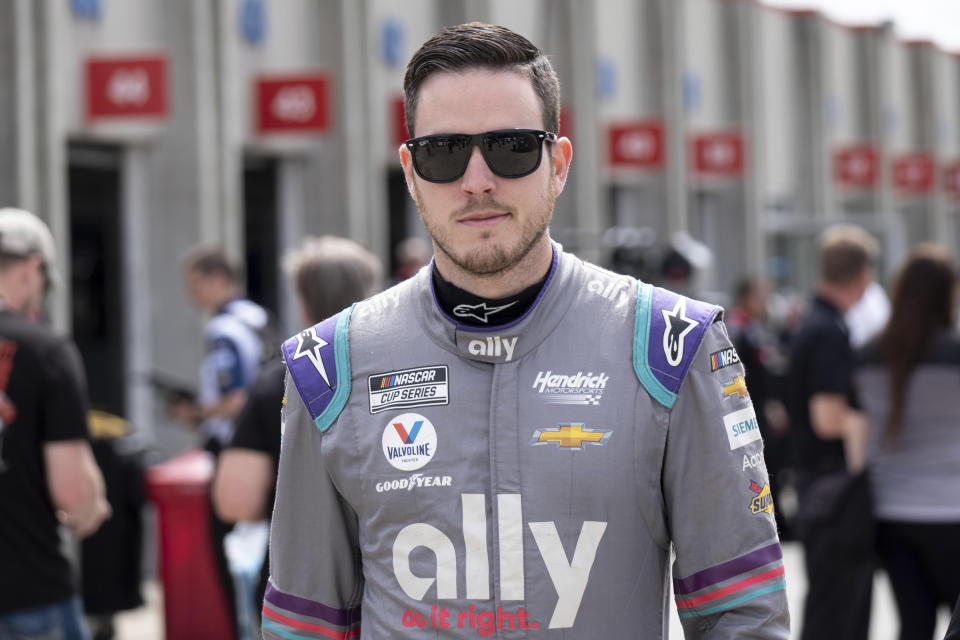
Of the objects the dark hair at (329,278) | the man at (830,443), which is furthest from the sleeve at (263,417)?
the man at (830,443)

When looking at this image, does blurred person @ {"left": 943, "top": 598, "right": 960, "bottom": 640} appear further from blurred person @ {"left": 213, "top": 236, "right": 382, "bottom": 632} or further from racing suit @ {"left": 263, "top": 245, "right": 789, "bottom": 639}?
blurred person @ {"left": 213, "top": 236, "right": 382, "bottom": 632}

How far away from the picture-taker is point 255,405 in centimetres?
490

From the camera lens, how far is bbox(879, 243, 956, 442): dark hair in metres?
5.46

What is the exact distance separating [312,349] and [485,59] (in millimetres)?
578

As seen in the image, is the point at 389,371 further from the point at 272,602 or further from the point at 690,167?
the point at 690,167

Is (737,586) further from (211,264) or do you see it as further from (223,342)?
(211,264)

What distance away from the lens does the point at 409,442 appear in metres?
2.42

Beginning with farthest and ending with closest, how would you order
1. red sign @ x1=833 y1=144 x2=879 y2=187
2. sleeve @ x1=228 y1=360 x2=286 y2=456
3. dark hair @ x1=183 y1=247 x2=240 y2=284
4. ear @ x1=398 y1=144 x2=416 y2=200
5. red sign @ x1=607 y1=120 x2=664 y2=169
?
red sign @ x1=833 y1=144 x2=879 y2=187 → red sign @ x1=607 y1=120 x2=664 y2=169 → dark hair @ x1=183 y1=247 x2=240 y2=284 → sleeve @ x1=228 y1=360 x2=286 y2=456 → ear @ x1=398 y1=144 x2=416 y2=200

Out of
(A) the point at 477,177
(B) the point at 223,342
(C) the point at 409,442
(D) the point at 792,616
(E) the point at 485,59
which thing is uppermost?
(E) the point at 485,59

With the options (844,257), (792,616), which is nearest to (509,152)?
(844,257)

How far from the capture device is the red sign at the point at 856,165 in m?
27.0

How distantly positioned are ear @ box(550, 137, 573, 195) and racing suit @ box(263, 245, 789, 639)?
0.16 meters

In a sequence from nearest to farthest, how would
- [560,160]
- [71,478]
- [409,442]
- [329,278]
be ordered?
[409,442], [560,160], [71,478], [329,278]

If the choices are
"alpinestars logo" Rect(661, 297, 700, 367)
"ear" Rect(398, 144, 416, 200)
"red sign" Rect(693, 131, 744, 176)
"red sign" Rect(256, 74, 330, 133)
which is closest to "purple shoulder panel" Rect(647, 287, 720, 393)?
"alpinestars logo" Rect(661, 297, 700, 367)
